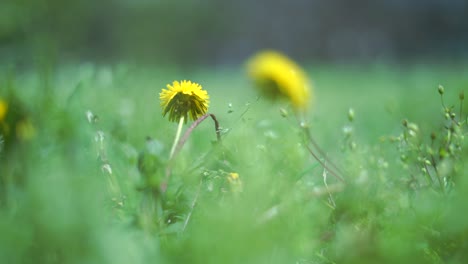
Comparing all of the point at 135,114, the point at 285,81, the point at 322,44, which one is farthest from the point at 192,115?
the point at 322,44

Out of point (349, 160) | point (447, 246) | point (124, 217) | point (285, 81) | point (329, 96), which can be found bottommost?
point (447, 246)

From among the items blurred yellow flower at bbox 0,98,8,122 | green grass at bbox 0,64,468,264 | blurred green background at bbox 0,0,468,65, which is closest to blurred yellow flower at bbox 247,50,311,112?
green grass at bbox 0,64,468,264

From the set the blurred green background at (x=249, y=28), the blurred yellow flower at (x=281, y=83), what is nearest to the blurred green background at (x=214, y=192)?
the blurred yellow flower at (x=281, y=83)

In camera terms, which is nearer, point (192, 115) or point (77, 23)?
point (192, 115)

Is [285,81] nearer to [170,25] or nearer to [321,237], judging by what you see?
[321,237]

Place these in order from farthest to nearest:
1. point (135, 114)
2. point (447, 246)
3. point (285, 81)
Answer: point (285, 81)
point (135, 114)
point (447, 246)

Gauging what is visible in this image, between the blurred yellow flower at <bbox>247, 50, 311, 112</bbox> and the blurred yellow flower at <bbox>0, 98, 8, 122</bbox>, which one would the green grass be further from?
the blurred yellow flower at <bbox>247, 50, 311, 112</bbox>
